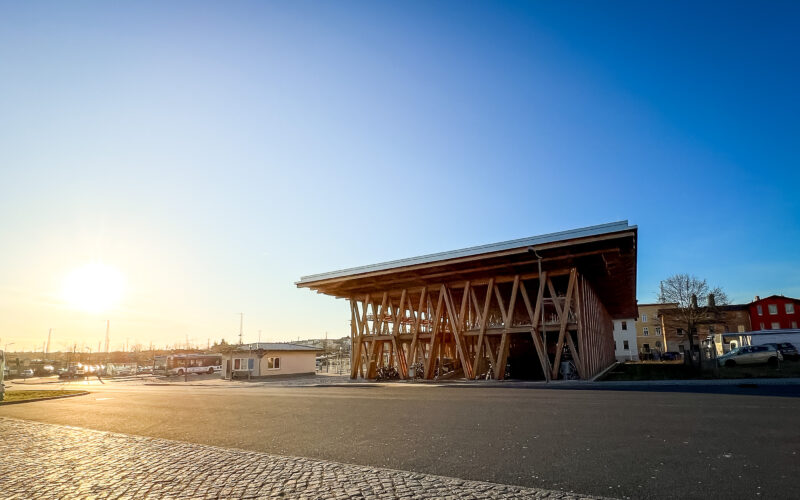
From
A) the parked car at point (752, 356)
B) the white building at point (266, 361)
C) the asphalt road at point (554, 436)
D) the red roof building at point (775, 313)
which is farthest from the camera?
the red roof building at point (775, 313)

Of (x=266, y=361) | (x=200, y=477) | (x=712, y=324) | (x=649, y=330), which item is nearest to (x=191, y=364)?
(x=266, y=361)

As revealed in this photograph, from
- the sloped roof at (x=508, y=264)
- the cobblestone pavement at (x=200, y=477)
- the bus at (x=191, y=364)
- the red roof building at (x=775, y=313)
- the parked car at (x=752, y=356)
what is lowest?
the bus at (x=191, y=364)

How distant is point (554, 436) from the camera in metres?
8.87

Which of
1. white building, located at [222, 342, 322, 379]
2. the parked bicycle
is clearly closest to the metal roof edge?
the parked bicycle

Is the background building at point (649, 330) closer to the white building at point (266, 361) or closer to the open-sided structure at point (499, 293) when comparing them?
the open-sided structure at point (499, 293)

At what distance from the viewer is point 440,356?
39.6 m

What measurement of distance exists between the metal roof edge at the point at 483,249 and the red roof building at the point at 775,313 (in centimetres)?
6464

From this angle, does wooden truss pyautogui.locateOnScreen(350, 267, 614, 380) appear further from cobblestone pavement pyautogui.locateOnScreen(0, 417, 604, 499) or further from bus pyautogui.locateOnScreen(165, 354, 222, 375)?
bus pyautogui.locateOnScreen(165, 354, 222, 375)

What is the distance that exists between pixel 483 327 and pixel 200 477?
93.6ft

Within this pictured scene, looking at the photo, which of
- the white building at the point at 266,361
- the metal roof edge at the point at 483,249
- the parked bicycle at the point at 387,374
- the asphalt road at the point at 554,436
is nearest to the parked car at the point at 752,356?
the metal roof edge at the point at 483,249

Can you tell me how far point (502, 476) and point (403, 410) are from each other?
7.91 m

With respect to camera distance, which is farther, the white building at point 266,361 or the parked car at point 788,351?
the white building at point 266,361

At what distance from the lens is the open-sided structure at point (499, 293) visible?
29.3m

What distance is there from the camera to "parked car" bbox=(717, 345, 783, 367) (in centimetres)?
3139
